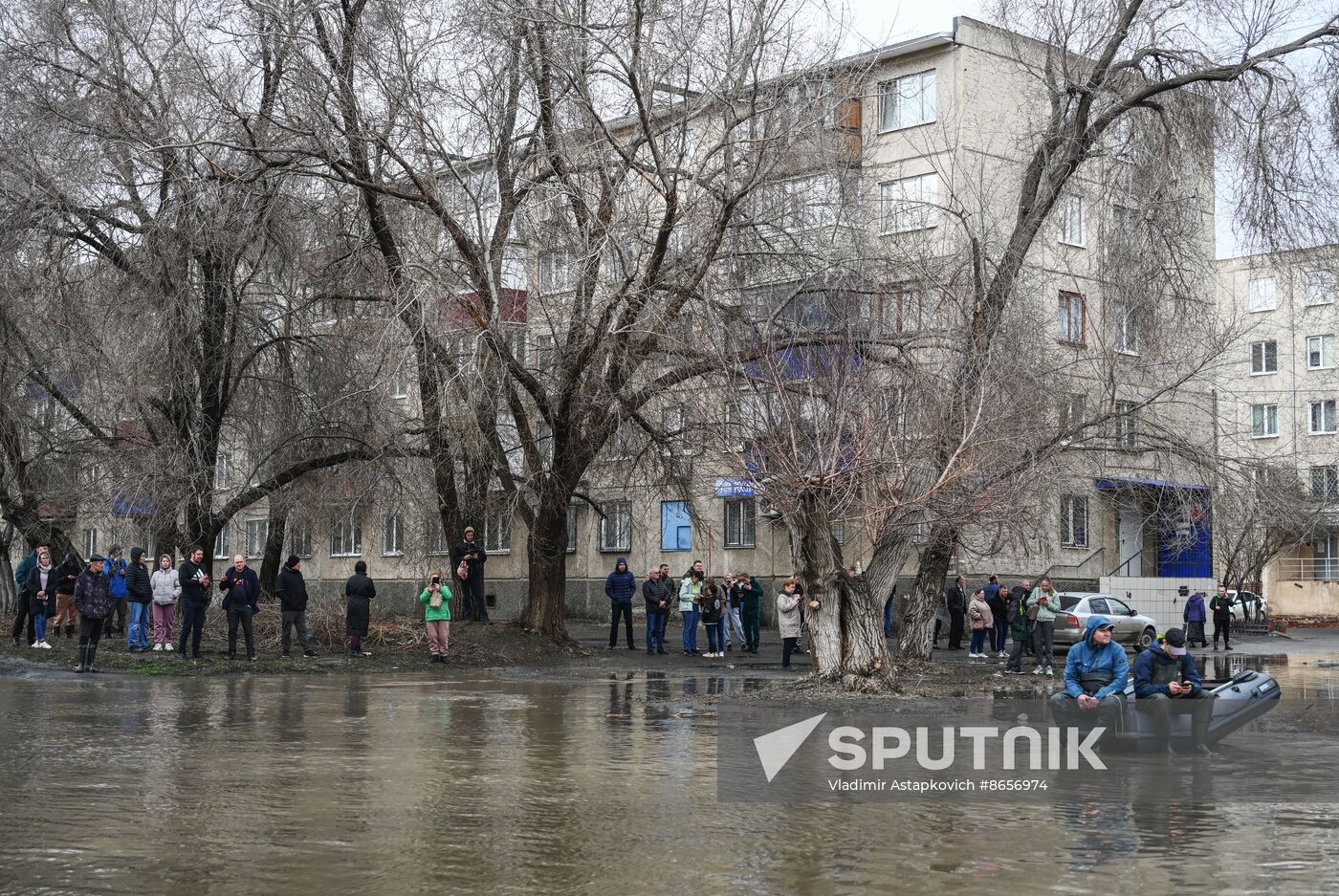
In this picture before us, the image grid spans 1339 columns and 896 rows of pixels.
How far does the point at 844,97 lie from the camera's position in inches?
902

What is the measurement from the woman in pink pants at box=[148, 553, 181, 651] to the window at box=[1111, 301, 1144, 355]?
16.3 m

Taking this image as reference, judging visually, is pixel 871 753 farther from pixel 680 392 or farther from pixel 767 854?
pixel 680 392

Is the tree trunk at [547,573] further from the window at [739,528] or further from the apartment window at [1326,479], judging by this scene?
the apartment window at [1326,479]

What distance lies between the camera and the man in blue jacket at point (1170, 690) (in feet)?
44.8

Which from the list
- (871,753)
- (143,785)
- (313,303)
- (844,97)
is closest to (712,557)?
(313,303)

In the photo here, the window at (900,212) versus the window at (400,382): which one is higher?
the window at (900,212)

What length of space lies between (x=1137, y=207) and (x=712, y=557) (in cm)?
2325

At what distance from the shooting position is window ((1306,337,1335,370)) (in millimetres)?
66000

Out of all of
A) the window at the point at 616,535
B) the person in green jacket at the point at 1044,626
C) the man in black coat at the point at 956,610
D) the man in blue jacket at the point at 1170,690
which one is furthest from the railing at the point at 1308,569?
the man in blue jacket at the point at 1170,690

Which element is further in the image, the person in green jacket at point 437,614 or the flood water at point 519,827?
the person in green jacket at point 437,614

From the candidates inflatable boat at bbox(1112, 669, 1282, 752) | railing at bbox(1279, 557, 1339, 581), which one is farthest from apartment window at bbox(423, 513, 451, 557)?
railing at bbox(1279, 557, 1339, 581)

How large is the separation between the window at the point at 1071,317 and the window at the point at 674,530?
62.2ft

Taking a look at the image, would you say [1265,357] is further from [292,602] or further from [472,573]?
[292,602]

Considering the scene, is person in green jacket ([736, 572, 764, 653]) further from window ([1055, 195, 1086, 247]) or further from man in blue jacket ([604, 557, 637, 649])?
window ([1055, 195, 1086, 247])
